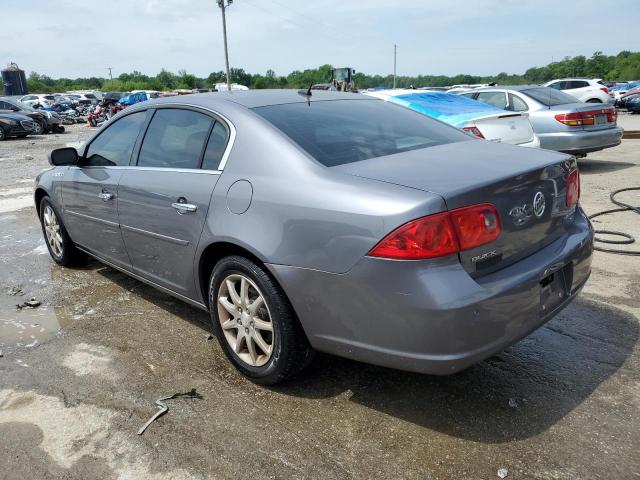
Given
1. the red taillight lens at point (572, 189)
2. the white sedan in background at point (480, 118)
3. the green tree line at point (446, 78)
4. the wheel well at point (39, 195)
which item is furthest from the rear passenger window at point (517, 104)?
the green tree line at point (446, 78)

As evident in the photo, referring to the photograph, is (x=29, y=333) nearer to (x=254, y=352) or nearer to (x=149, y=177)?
(x=149, y=177)

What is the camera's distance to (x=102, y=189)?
3.96m

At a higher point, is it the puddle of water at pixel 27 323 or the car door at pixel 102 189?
the car door at pixel 102 189

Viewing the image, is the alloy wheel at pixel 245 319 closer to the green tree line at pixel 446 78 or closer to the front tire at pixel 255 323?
the front tire at pixel 255 323

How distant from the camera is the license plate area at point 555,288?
8.27 ft

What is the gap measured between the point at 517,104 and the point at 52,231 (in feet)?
25.9

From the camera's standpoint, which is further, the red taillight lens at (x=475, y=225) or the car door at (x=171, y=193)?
the car door at (x=171, y=193)

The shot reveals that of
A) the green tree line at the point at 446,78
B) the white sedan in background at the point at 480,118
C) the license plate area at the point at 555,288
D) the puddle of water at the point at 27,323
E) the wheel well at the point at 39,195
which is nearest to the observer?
the license plate area at the point at 555,288

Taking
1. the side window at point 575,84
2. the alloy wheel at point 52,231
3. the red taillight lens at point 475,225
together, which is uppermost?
the side window at point 575,84

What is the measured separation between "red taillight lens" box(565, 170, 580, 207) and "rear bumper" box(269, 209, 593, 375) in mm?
477

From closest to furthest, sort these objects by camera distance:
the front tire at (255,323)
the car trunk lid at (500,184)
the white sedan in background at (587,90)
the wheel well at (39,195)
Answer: the car trunk lid at (500,184) → the front tire at (255,323) → the wheel well at (39,195) → the white sedan in background at (587,90)

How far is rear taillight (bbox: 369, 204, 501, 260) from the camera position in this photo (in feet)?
7.14

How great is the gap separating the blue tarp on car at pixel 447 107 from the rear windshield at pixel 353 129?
2947 mm

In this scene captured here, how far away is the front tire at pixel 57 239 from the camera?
4961 millimetres
